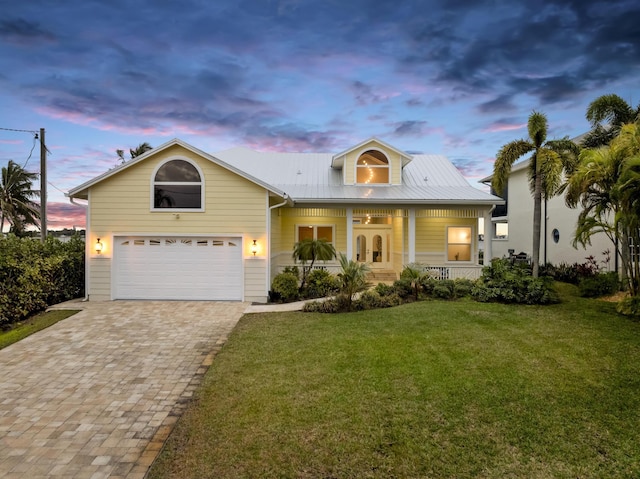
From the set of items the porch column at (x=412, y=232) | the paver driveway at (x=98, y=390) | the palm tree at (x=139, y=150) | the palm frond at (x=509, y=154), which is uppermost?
the palm tree at (x=139, y=150)

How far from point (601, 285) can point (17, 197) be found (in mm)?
38378

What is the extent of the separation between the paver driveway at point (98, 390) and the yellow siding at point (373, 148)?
30.8ft

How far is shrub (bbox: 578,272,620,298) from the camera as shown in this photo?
11742 millimetres

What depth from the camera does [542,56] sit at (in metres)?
13.2

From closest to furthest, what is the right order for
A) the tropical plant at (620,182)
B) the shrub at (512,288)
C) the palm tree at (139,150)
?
the tropical plant at (620,182), the shrub at (512,288), the palm tree at (139,150)

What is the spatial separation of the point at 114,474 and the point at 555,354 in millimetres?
6962

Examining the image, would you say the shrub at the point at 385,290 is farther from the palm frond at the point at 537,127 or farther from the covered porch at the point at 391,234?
the palm frond at the point at 537,127

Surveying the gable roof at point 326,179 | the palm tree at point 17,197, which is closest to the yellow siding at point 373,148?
the gable roof at point 326,179

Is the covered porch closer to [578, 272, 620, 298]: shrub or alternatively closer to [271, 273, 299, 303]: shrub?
[271, 273, 299, 303]: shrub

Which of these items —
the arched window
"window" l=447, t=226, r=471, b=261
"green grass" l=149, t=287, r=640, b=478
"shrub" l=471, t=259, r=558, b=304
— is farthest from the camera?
the arched window

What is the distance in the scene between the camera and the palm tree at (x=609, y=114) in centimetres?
1244

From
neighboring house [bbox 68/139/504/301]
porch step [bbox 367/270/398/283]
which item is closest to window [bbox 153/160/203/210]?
neighboring house [bbox 68/139/504/301]

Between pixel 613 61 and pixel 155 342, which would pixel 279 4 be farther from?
pixel 613 61

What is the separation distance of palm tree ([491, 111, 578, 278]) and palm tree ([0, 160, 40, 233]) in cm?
3385
